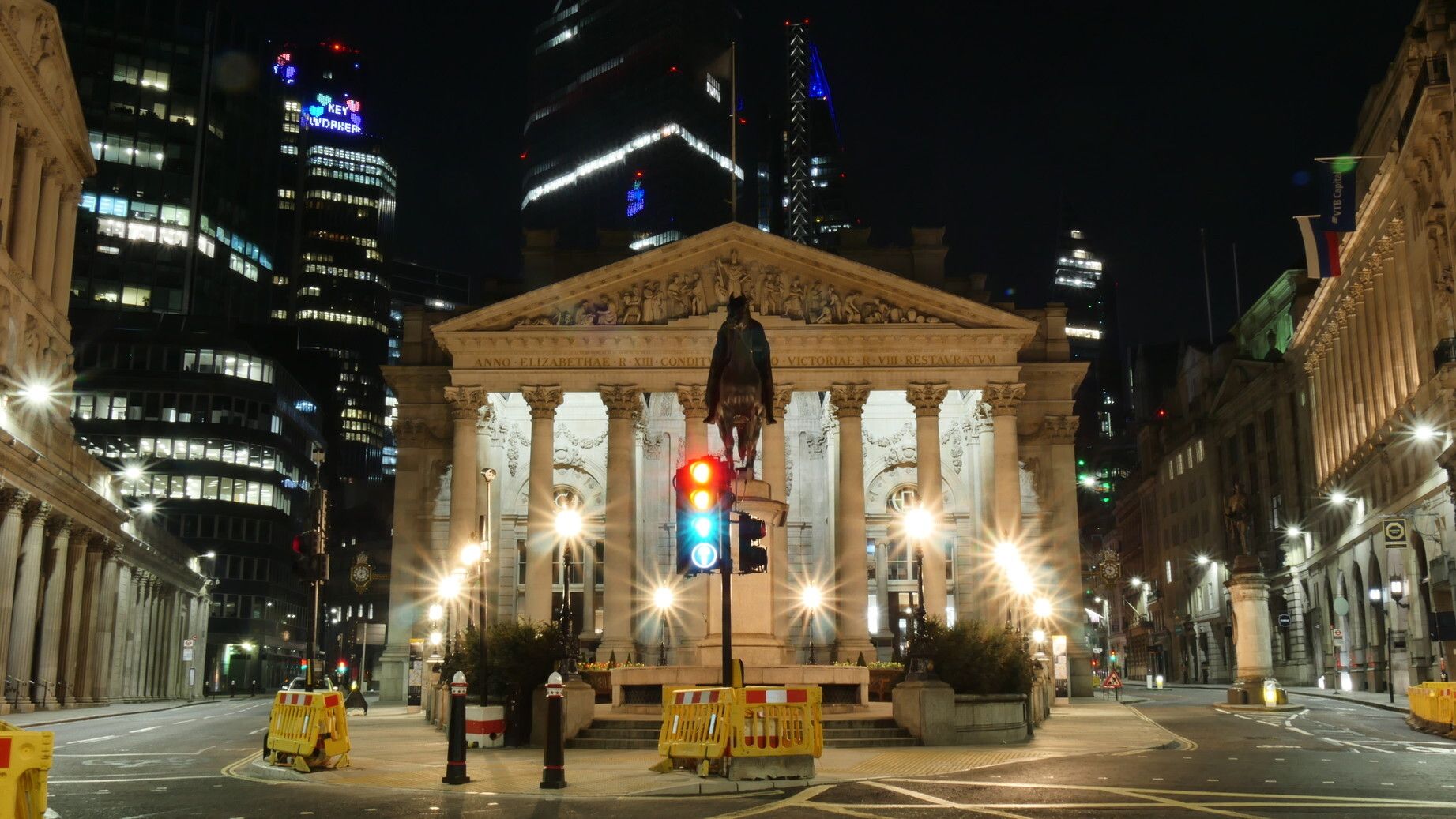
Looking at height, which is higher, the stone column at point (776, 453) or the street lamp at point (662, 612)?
the stone column at point (776, 453)

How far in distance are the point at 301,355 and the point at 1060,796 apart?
145 m

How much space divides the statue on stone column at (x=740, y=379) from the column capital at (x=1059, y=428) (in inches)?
1451

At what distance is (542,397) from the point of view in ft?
168

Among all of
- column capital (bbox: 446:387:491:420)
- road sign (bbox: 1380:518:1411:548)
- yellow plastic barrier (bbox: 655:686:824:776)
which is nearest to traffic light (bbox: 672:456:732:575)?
yellow plastic barrier (bbox: 655:686:824:776)

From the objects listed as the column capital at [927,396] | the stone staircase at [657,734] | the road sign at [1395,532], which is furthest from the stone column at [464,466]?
the road sign at [1395,532]

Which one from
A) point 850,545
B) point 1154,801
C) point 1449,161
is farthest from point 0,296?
point 1449,161

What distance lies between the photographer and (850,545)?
49.5 m

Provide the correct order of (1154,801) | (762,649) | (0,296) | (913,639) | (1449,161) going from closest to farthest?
(1154,801), (913,639), (762,649), (1449,161), (0,296)

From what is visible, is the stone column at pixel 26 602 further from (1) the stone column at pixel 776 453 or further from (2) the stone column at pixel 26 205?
(1) the stone column at pixel 776 453

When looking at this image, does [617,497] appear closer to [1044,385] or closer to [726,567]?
[1044,385]

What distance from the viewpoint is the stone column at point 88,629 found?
60.8 m

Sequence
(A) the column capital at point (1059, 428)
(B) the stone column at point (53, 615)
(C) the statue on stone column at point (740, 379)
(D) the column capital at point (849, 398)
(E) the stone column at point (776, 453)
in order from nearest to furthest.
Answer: (C) the statue on stone column at point (740, 379) → (E) the stone column at point (776, 453) → (D) the column capital at point (849, 398) → (B) the stone column at point (53, 615) → (A) the column capital at point (1059, 428)

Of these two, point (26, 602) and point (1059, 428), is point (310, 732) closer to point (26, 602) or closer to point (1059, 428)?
point (26, 602)

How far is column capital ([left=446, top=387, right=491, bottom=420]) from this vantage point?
51.5 metres
